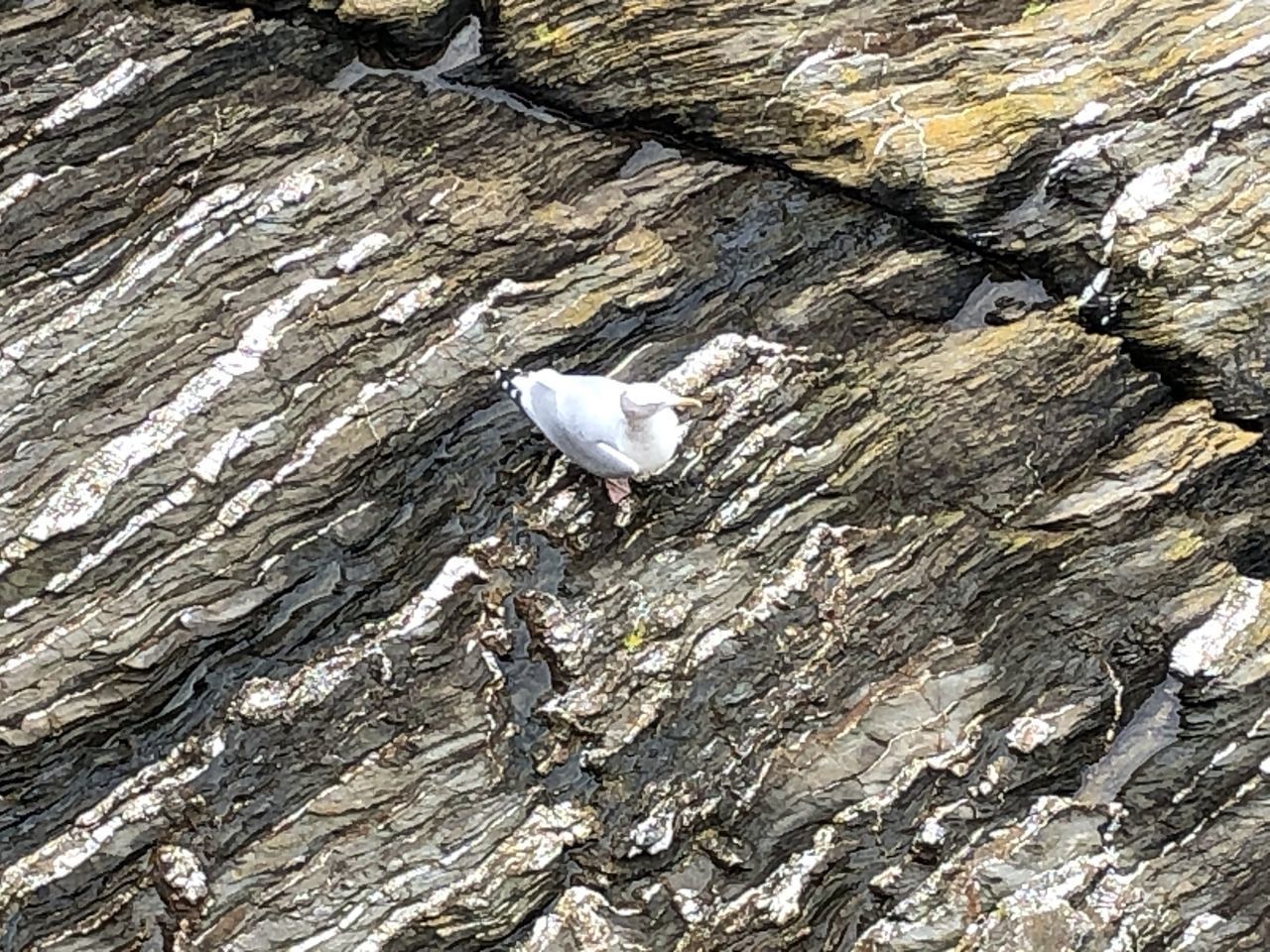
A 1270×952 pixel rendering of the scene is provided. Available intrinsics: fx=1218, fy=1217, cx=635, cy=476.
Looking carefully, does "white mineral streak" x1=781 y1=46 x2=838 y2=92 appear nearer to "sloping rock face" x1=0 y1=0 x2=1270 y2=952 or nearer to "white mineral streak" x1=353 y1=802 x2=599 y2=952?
"sloping rock face" x1=0 y1=0 x2=1270 y2=952

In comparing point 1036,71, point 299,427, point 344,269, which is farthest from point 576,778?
point 1036,71

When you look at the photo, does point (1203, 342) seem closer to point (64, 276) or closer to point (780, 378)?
point (780, 378)

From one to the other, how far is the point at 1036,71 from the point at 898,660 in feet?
9.43

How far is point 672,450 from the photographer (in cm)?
550

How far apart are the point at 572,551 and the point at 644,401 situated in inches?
35.6

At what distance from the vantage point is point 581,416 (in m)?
5.34

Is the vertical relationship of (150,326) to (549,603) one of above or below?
above

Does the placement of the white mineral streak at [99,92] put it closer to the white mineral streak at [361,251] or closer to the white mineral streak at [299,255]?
the white mineral streak at [299,255]

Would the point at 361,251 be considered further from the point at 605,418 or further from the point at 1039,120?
the point at 1039,120

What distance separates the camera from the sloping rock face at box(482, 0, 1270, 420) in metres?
5.72

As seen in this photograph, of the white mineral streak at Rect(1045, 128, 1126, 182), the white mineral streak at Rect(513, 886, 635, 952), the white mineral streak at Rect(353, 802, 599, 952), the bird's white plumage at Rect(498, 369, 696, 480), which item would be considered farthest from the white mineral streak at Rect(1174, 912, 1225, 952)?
the white mineral streak at Rect(1045, 128, 1126, 182)

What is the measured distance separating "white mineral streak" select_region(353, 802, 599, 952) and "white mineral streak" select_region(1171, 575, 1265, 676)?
9.20 feet

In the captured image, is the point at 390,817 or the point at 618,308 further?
the point at 618,308

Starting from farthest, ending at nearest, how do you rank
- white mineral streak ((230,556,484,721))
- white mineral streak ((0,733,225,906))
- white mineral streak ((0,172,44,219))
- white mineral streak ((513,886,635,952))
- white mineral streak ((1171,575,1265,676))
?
white mineral streak ((0,172,44,219))
white mineral streak ((1171,575,1265,676))
white mineral streak ((230,556,484,721))
white mineral streak ((513,886,635,952))
white mineral streak ((0,733,225,906))
